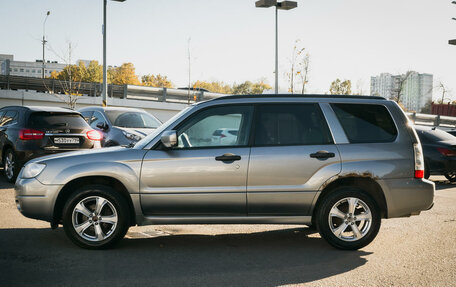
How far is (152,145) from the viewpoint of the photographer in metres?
5.82

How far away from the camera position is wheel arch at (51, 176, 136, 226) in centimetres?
580

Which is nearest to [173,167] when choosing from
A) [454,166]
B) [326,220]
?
[326,220]

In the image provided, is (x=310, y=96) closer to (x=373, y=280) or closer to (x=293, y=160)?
(x=293, y=160)

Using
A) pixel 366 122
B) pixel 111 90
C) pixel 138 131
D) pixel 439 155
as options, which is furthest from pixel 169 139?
pixel 111 90

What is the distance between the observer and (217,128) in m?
5.99

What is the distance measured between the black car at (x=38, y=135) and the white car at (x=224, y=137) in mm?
6251

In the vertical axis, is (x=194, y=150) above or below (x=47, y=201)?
above

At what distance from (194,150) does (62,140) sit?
20.8 ft

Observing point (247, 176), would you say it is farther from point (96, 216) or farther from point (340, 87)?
point (340, 87)

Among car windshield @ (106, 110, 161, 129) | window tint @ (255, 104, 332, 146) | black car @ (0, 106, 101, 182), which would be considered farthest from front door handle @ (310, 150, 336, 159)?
car windshield @ (106, 110, 161, 129)

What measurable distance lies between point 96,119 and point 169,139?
9.04 metres

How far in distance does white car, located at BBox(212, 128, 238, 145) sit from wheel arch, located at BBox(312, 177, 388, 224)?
1.20 metres

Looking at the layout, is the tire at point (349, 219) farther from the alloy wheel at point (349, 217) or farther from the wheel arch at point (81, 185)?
the wheel arch at point (81, 185)

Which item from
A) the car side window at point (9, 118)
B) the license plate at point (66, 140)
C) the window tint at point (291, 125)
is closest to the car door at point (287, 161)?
the window tint at point (291, 125)
